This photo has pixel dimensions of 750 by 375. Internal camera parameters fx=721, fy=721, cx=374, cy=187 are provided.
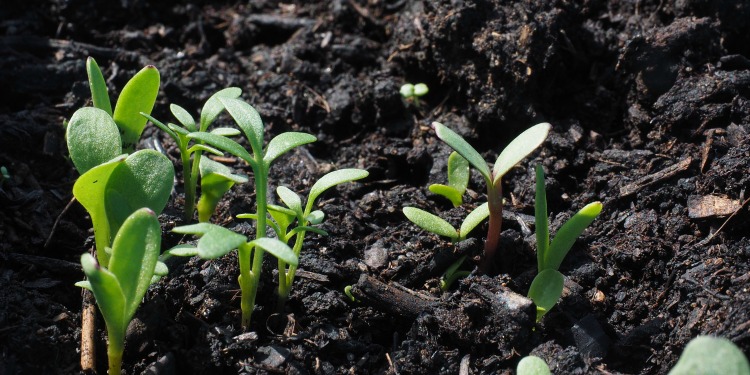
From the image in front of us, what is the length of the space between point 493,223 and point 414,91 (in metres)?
0.86

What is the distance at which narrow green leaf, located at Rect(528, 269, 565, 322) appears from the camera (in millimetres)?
1771

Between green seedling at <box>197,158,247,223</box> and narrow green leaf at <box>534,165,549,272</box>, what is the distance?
0.79 m

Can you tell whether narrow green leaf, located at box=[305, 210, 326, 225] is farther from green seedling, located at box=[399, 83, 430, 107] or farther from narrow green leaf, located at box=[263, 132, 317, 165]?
green seedling, located at box=[399, 83, 430, 107]

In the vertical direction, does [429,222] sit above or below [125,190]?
below

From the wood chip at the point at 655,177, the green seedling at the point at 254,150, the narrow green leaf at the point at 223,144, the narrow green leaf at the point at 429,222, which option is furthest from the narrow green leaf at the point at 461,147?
the wood chip at the point at 655,177

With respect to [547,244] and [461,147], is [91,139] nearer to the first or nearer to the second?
[461,147]

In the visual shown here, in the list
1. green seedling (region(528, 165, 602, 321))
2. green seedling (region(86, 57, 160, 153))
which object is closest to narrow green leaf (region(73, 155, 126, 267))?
green seedling (region(86, 57, 160, 153))

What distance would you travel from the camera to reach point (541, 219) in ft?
5.86

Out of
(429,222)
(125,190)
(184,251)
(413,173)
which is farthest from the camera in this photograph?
(413,173)

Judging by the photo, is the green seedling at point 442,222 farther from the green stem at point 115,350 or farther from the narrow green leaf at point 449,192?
the green stem at point 115,350

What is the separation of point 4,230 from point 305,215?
94 cm

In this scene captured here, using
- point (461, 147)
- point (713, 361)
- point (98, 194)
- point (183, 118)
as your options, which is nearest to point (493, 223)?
point (461, 147)

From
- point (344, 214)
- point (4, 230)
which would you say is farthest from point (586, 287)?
point (4, 230)

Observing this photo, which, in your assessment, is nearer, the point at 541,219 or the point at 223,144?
the point at 223,144
